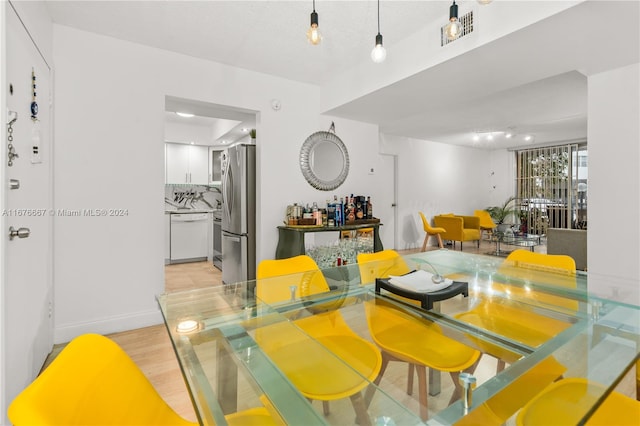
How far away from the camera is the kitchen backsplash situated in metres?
5.93

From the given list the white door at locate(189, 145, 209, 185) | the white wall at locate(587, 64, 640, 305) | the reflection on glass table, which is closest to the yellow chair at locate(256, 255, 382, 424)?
the white wall at locate(587, 64, 640, 305)

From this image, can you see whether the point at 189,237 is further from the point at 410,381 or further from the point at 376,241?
the point at 410,381

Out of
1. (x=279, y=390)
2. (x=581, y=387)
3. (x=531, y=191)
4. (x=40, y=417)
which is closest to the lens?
(x=40, y=417)

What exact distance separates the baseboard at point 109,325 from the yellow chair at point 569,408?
9.40 feet

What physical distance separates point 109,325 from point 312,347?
2361 mm

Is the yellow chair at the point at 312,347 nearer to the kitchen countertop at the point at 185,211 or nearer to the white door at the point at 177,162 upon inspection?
the kitchen countertop at the point at 185,211

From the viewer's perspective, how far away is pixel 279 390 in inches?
31.5

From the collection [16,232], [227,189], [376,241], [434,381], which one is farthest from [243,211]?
[434,381]

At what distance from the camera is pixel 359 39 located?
2.65 metres

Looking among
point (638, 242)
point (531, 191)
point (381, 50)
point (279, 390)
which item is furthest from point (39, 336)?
point (531, 191)

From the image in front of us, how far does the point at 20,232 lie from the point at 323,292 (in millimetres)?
1524

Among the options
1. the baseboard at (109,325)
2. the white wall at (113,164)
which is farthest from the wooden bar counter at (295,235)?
the baseboard at (109,325)

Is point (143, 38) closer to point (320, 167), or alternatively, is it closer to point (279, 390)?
point (320, 167)

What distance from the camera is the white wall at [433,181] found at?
6.97 metres
